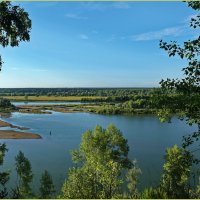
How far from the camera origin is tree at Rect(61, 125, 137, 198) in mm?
20359

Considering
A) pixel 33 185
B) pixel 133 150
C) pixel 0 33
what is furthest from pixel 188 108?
pixel 133 150

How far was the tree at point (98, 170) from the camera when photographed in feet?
66.8

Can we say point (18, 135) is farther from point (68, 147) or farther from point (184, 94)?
point (184, 94)

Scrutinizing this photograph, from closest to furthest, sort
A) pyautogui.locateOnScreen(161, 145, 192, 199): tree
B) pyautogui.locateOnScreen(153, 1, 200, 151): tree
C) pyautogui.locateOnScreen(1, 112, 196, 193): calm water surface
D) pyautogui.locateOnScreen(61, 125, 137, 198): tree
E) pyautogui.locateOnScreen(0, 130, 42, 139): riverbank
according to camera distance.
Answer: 1. pyautogui.locateOnScreen(153, 1, 200, 151): tree
2. pyautogui.locateOnScreen(61, 125, 137, 198): tree
3. pyautogui.locateOnScreen(161, 145, 192, 199): tree
4. pyautogui.locateOnScreen(1, 112, 196, 193): calm water surface
5. pyautogui.locateOnScreen(0, 130, 42, 139): riverbank

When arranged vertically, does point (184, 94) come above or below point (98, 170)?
above

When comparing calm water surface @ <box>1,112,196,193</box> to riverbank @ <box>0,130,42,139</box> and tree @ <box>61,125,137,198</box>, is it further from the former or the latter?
tree @ <box>61,125,137,198</box>

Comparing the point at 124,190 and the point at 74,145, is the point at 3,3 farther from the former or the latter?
the point at 74,145

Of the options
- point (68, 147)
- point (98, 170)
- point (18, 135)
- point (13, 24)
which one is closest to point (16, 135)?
point (18, 135)

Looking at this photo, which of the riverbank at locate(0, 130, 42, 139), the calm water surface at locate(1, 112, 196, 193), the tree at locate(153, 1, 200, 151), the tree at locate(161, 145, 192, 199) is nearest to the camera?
the tree at locate(153, 1, 200, 151)

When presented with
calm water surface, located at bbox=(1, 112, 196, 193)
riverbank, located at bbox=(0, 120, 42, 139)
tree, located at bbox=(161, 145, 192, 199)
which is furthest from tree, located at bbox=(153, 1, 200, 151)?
riverbank, located at bbox=(0, 120, 42, 139)

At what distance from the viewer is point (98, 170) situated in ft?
72.1

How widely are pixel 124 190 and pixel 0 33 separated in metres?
23.5

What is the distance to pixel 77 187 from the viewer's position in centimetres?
2091

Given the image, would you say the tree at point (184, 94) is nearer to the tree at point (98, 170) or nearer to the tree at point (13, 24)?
the tree at point (13, 24)
